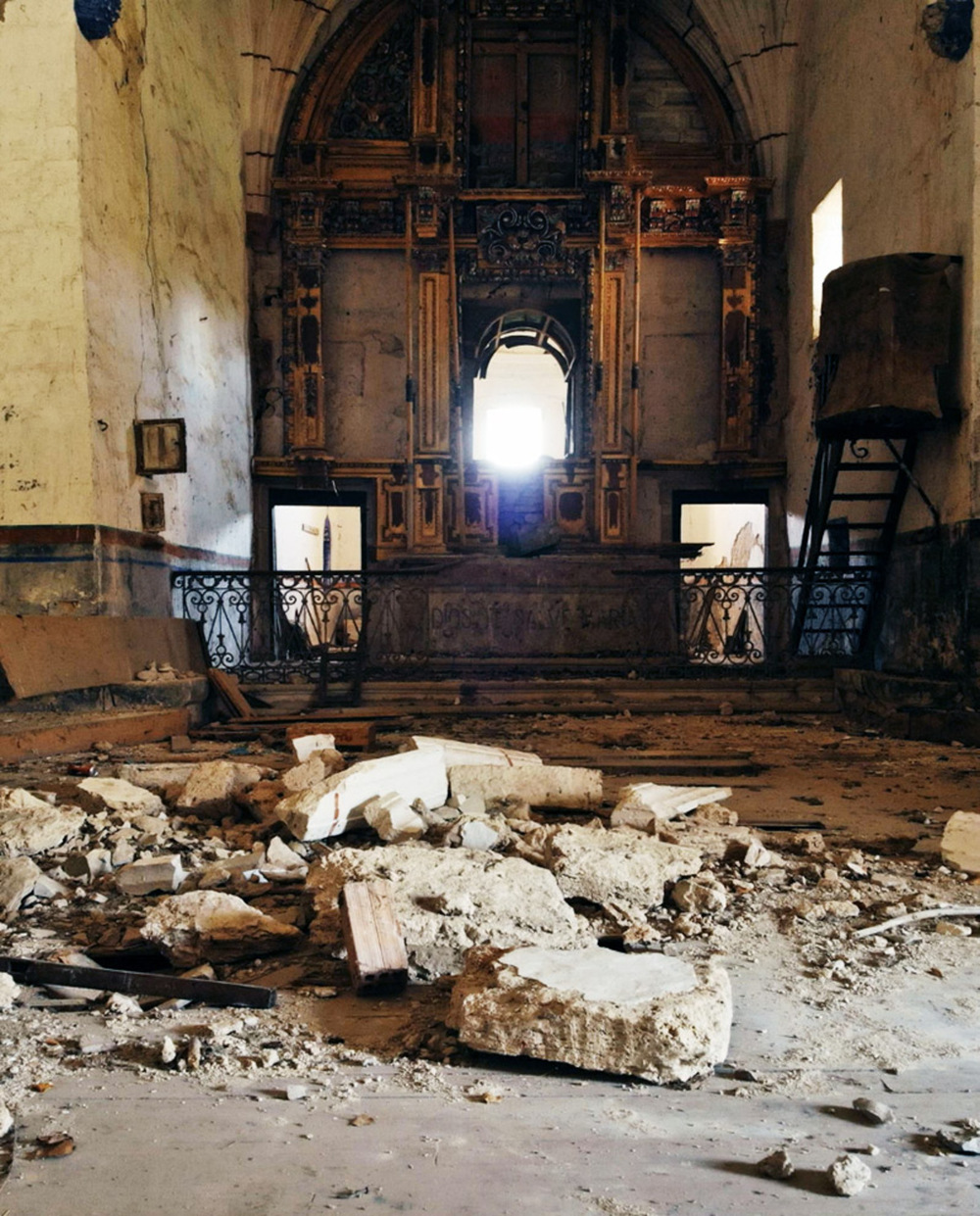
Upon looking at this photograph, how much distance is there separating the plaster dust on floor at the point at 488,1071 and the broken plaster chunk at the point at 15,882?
0.06 m

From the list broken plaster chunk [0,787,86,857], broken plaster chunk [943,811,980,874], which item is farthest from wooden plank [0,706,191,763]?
broken plaster chunk [943,811,980,874]

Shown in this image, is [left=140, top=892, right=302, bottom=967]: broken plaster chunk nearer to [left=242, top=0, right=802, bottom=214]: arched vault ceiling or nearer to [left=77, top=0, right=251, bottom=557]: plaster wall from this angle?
[left=77, top=0, right=251, bottom=557]: plaster wall

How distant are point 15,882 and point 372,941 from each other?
55.7 inches

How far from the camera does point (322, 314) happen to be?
502 inches

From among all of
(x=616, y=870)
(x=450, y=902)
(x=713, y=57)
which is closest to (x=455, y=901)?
(x=450, y=902)

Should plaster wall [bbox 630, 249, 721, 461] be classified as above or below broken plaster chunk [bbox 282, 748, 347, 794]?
above

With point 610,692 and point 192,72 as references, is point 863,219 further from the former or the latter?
point 192,72

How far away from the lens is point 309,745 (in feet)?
17.3

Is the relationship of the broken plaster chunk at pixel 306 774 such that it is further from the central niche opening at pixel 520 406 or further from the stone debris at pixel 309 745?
the central niche opening at pixel 520 406

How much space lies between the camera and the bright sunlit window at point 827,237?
34.4 feet

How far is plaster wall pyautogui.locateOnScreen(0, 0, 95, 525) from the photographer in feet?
23.3

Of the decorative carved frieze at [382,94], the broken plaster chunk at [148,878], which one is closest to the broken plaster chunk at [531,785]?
the broken plaster chunk at [148,878]

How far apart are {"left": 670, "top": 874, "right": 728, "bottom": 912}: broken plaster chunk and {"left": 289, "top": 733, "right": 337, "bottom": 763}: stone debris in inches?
95.5

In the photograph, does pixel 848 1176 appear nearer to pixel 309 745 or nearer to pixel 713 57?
pixel 309 745
